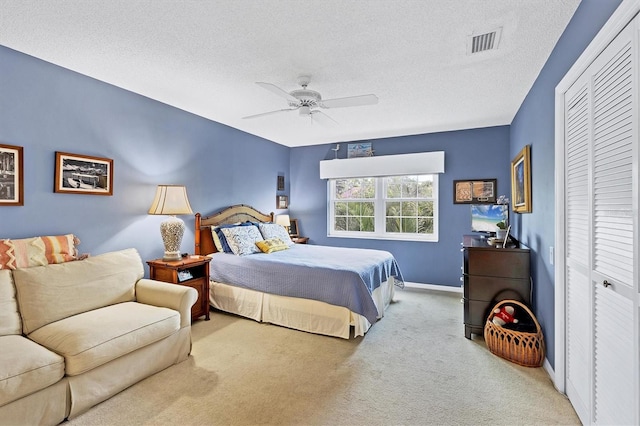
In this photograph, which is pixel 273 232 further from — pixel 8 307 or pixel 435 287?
pixel 8 307

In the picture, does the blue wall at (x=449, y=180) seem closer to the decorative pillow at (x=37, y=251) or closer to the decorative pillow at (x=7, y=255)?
the decorative pillow at (x=37, y=251)

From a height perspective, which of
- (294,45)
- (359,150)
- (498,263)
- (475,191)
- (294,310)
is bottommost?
(294,310)

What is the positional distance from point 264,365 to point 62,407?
128cm

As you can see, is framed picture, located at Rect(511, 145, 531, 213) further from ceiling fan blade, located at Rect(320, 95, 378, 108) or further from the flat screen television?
ceiling fan blade, located at Rect(320, 95, 378, 108)

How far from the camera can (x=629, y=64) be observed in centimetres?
133

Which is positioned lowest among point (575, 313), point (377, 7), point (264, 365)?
point (264, 365)

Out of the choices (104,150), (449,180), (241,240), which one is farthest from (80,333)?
(449,180)

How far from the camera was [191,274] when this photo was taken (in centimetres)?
348

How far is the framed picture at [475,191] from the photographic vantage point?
4.52 metres

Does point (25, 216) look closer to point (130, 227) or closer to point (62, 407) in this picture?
point (130, 227)

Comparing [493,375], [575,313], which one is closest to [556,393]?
[493,375]

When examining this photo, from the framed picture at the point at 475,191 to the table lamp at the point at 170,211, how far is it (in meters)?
3.81

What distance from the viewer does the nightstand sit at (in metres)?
3.18

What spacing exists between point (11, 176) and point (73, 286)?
3.39ft
